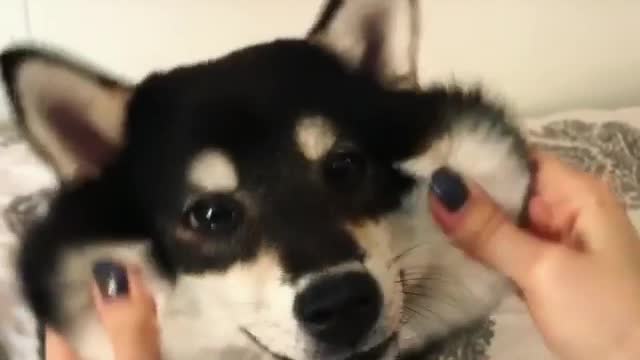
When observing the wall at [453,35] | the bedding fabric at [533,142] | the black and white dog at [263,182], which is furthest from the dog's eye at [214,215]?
the wall at [453,35]

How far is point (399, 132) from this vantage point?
2.12ft

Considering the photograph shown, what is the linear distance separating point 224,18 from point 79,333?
80cm

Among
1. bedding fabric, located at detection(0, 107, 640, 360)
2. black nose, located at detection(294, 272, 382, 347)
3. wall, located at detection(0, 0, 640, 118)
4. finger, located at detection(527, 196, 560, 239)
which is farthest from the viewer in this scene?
wall, located at detection(0, 0, 640, 118)

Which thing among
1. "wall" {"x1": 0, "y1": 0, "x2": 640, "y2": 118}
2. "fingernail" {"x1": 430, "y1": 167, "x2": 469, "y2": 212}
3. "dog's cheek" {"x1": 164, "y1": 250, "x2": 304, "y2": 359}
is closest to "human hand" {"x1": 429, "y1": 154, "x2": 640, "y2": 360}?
"fingernail" {"x1": 430, "y1": 167, "x2": 469, "y2": 212}

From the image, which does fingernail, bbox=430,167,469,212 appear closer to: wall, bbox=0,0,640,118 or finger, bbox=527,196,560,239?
finger, bbox=527,196,560,239

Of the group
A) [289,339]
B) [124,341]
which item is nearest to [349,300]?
[289,339]

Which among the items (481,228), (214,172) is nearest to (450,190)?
(481,228)

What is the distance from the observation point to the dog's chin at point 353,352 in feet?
1.93

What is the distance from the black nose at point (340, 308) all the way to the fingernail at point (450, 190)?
0.26 feet

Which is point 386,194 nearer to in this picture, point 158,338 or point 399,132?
point 399,132

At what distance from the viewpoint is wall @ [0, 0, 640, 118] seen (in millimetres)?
1376

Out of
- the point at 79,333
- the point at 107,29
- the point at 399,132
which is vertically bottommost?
the point at 107,29

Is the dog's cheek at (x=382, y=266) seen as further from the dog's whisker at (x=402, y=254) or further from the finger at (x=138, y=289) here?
the finger at (x=138, y=289)

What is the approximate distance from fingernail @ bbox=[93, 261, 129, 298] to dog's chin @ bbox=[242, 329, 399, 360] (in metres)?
0.08
